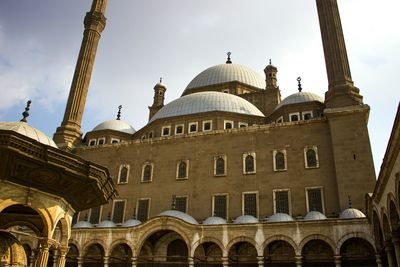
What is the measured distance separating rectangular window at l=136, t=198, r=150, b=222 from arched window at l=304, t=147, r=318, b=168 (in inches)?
353

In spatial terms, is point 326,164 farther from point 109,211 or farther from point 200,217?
point 109,211

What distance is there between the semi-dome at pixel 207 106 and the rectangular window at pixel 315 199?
8.22m

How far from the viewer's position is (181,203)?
2108 centimetres

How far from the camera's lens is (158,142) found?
2330 centimetres

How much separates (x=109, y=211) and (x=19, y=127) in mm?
14224

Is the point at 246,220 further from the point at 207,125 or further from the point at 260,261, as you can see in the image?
the point at 207,125

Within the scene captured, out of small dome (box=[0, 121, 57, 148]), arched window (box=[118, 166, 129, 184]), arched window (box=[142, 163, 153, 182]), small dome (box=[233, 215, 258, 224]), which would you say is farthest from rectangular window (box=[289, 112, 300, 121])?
small dome (box=[0, 121, 57, 148])

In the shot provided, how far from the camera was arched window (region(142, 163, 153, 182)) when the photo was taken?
22.4 meters

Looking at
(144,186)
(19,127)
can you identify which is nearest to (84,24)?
(144,186)

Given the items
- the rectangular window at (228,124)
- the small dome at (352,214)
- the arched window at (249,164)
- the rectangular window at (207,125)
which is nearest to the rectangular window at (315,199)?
the small dome at (352,214)

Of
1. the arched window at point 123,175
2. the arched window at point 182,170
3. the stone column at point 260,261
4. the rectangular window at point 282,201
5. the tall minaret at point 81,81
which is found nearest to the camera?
the stone column at point 260,261

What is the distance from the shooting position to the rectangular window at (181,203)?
2094 centimetres

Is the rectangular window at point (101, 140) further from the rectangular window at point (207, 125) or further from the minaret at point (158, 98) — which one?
the rectangular window at point (207, 125)

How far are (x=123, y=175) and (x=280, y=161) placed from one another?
9.28 meters
